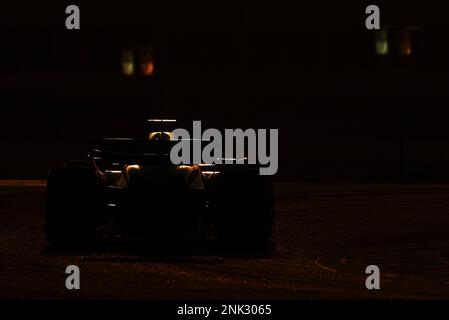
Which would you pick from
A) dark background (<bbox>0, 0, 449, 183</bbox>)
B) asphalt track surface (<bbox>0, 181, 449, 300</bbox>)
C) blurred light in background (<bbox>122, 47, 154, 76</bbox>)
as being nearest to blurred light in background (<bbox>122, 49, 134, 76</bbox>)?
blurred light in background (<bbox>122, 47, 154, 76</bbox>)

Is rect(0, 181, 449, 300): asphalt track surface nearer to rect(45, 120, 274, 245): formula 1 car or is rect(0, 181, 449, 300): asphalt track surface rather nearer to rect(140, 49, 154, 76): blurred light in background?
rect(45, 120, 274, 245): formula 1 car

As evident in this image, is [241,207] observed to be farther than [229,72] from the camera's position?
No

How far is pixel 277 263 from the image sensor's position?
1316 cm

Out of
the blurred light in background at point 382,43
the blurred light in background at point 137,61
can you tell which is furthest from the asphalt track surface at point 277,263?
the blurred light in background at point 382,43

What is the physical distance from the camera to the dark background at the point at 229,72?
5297cm

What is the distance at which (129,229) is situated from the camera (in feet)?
45.3

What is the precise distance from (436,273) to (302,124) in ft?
133

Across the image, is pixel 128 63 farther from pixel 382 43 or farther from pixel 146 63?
pixel 382 43

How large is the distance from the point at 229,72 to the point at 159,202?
4153cm

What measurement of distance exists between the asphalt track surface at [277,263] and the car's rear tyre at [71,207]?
256mm

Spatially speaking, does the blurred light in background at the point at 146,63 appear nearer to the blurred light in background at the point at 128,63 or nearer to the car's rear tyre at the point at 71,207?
the blurred light in background at the point at 128,63

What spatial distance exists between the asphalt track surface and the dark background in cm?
3245
